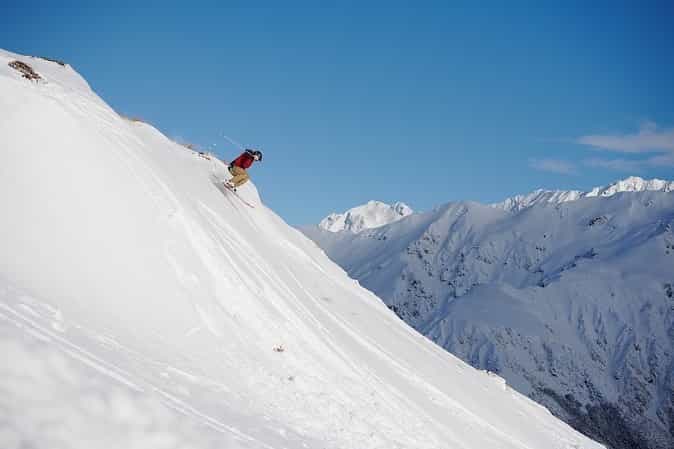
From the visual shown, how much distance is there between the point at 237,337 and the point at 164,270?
7.01 ft

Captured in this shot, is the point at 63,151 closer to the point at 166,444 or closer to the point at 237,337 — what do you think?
the point at 237,337

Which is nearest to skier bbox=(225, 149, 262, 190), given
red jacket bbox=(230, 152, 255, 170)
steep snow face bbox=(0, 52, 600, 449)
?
red jacket bbox=(230, 152, 255, 170)

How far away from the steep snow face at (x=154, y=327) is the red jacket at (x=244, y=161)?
9.66 ft

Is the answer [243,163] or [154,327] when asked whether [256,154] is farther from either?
[154,327]

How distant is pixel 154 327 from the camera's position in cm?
991

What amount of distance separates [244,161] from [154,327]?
12.7 meters

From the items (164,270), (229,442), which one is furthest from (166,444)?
(164,270)

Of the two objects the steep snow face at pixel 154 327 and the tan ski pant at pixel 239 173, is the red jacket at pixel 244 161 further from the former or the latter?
the steep snow face at pixel 154 327

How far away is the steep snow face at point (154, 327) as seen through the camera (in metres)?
4.55

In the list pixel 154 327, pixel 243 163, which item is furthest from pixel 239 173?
pixel 154 327

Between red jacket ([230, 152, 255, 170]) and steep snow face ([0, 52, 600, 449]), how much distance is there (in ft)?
9.66

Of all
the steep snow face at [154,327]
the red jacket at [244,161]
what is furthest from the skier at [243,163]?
the steep snow face at [154,327]

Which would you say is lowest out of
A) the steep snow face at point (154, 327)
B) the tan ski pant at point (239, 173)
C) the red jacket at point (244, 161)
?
the steep snow face at point (154, 327)

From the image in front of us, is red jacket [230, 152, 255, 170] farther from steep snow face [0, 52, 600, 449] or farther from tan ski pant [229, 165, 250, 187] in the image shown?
steep snow face [0, 52, 600, 449]
